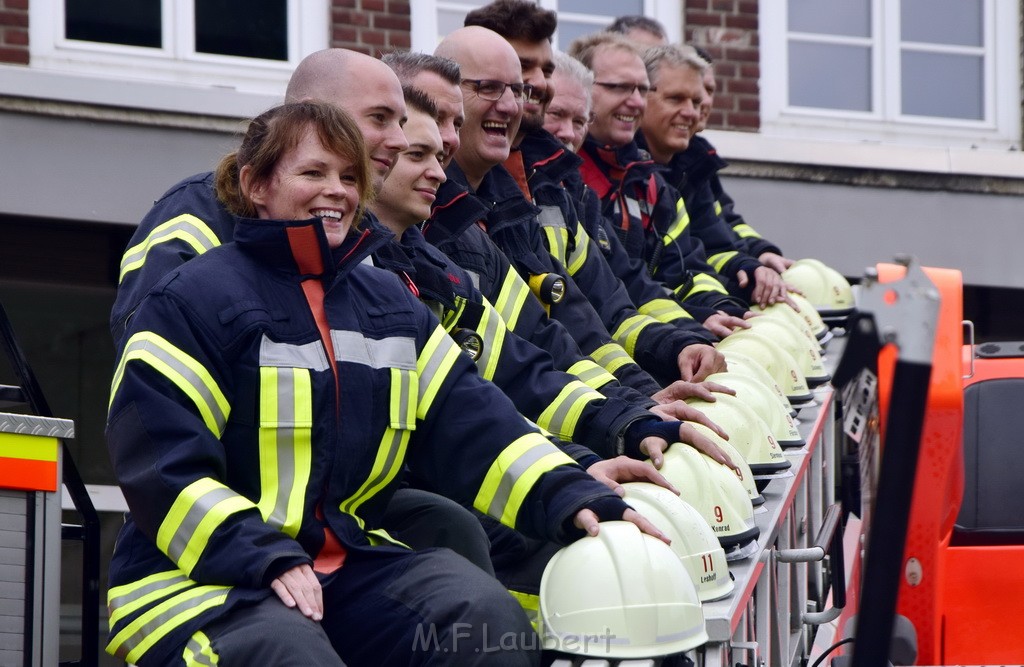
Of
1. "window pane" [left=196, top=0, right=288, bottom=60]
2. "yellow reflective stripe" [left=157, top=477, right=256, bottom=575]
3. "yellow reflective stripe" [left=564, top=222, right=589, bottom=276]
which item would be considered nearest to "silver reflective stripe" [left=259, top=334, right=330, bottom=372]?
"yellow reflective stripe" [left=157, top=477, right=256, bottom=575]

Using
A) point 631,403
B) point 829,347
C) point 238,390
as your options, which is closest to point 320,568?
point 238,390

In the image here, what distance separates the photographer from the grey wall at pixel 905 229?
10.5m

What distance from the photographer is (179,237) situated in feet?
12.2

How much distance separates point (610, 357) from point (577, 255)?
51 cm

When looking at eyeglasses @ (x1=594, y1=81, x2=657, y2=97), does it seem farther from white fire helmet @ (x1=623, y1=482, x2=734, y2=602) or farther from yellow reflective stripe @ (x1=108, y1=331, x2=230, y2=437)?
yellow reflective stripe @ (x1=108, y1=331, x2=230, y2=437)

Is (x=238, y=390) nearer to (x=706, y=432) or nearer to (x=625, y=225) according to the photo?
(x=706, y=432)

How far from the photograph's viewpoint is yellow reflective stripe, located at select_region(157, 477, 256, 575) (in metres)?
2.83

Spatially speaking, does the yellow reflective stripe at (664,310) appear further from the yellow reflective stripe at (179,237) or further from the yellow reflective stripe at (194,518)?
the yellow reflective stripe at (194,518)

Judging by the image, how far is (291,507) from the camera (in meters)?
3.00

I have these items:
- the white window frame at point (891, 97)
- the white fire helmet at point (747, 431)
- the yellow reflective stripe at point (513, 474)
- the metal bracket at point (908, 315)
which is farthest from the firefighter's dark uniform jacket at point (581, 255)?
the white window frame at point (891, 97)

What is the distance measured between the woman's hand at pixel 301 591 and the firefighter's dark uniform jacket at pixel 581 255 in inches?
98.3

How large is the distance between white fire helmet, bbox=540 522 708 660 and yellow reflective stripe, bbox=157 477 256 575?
66cm

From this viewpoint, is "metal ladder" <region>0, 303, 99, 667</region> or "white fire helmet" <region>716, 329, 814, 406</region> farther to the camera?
"white fire helmet" <region>716, 329, 814, 406</region>

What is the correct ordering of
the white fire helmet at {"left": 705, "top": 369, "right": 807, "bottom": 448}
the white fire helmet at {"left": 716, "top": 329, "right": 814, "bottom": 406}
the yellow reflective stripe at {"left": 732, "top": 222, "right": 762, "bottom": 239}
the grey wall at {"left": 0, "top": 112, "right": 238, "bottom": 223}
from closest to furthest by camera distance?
the white fire helmet at {"left": 705, "top": 369, "right": 807, "bottom": 448}, the white fire helmet at {"left": 716, "top": 329, "right": 814, "bottom": 406}, the yellow reflective stripe at {"left": 732, "top": 222, "right": 762, "bottom": 239}, the grey wall at {"left": 0, "top": 112, "right": 238, "bottom": 223}
